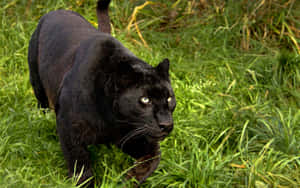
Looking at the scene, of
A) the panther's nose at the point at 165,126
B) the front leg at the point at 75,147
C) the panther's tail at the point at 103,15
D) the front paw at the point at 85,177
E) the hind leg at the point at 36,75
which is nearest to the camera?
the panther's nose at the point at 165,126

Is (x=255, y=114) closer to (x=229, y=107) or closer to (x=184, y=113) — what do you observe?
(x=229, y=107)

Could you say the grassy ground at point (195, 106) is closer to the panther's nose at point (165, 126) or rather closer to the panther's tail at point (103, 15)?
the panther's nose at point (165, 126)

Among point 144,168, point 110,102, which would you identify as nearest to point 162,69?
point 110,102

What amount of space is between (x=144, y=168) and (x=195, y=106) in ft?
3.52

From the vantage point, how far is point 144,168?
3.04 m

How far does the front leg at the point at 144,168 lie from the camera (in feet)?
9.91

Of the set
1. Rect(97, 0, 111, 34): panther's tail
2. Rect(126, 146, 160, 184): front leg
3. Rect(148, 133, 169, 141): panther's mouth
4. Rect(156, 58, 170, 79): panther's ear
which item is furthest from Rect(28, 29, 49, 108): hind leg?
Rect(148, 133, 169, 141): panther's mouth

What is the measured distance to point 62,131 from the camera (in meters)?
2.92

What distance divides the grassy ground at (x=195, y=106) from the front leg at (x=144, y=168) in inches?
3.1

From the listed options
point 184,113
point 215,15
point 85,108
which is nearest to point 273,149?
point 184,113

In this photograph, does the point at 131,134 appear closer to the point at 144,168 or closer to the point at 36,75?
the point at 144,168

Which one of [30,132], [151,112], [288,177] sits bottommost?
[288,177]

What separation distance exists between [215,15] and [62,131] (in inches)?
110

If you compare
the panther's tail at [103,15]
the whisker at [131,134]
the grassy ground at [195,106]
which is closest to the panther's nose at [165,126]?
the whisker at [131,134]
